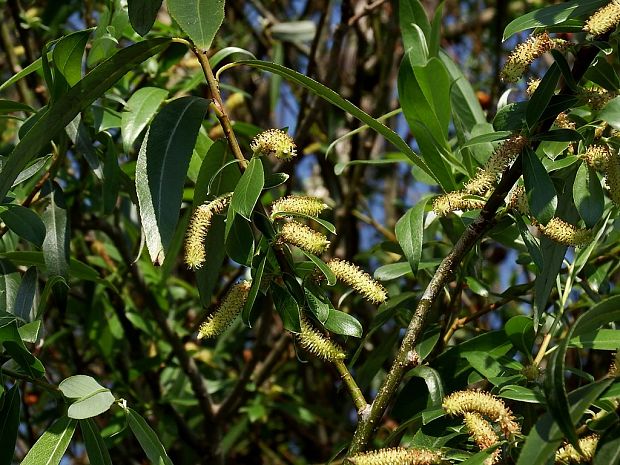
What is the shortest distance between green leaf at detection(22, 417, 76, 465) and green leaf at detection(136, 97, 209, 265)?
0.22 metres

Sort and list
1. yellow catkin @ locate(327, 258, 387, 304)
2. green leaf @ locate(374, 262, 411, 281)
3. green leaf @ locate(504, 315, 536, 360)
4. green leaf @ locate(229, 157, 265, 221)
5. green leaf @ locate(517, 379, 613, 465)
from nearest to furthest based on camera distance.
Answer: green leaf @ locate(517, 379, 613, 465)
green leaf @ locate(229, 157, 265, 221)
yellow catkin @ locate(327, 258, 387, 304)
green leaf @ locate(504, 315, 536, 360)
green leaf @ locate(374, 262, 411, 281)

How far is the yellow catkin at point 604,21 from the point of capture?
884 mm

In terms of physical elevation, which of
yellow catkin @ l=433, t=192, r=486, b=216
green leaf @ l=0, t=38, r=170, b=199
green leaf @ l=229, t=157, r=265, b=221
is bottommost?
yellow catkin @ l=433, t=192, r=486, b=216

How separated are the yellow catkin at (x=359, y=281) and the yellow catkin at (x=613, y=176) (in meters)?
0.26

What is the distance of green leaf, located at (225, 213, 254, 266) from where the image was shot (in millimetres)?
964

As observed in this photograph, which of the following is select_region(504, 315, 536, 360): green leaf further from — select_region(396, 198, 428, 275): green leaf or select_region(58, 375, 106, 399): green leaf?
select_region(58, 375, 106, 399): green leaf

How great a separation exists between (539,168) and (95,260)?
4.03ft

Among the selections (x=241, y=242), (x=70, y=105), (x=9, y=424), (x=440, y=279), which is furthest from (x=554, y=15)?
(x=9, y=424)

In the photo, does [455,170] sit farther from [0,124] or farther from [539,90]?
[0,124]

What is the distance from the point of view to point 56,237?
1246mm

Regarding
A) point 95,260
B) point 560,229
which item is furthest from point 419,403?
point 95,260

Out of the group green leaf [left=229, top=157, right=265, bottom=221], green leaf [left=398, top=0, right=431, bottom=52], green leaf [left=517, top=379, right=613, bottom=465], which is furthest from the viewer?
green leaf [left=398, top=0, right=431, bottom=52]

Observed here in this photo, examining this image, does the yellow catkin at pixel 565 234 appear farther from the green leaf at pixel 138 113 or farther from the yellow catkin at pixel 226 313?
the green leaf at pixel 138 113

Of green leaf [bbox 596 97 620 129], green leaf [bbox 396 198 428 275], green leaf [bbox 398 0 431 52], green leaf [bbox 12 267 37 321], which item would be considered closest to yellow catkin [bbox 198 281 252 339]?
green leaf [bbox 396 198 428 275]
